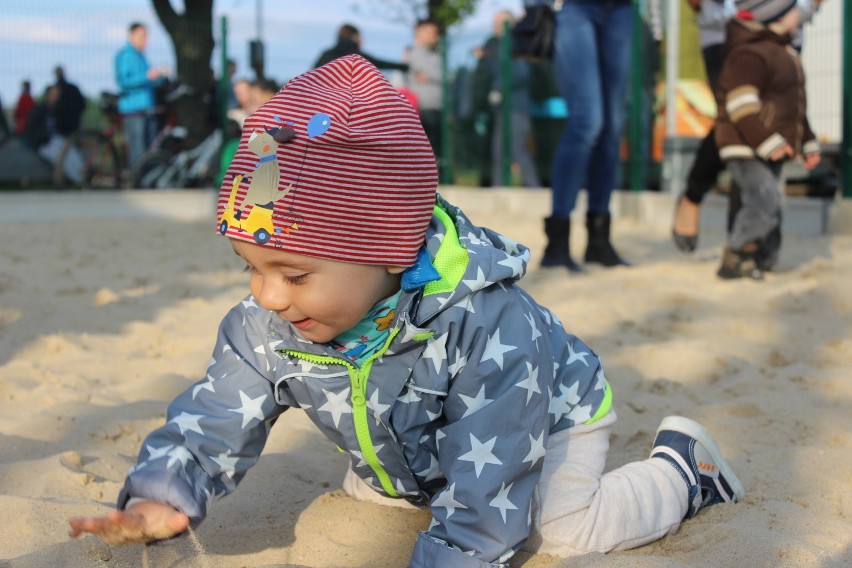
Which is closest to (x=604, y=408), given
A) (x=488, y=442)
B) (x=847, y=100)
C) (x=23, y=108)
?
(x=488, y=442)

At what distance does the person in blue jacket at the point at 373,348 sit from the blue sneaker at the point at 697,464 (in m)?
0.24

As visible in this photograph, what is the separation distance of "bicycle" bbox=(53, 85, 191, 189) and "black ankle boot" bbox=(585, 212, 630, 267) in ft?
19.1

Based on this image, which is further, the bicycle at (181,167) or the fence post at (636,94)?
the bicycle at (181,167)

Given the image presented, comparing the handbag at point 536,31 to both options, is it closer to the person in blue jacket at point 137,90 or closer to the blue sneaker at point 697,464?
the blue sneaker at point 697,464

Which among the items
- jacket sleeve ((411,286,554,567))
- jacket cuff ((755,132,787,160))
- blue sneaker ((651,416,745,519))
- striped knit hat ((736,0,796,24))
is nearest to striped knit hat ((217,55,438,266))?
jacket sleeve ((411,286,554,567))

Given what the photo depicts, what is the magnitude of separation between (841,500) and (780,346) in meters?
1.37

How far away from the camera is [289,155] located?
167cm

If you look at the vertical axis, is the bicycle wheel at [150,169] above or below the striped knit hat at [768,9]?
below

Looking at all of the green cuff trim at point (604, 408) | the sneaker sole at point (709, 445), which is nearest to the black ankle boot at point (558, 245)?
the sneaker sole at point (709, 445)

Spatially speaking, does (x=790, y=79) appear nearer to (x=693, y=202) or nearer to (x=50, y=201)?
(x=693, y=202)

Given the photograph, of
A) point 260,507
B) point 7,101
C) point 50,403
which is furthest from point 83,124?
point 260,507

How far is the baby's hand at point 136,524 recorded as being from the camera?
160cm

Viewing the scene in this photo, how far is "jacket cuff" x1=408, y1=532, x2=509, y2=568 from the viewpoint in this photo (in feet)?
5.62

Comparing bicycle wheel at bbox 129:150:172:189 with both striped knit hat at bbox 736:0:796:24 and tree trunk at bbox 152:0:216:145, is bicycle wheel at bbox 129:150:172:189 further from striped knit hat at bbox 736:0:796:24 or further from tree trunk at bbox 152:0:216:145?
striped knit hat at bbox 736:0:796:24
